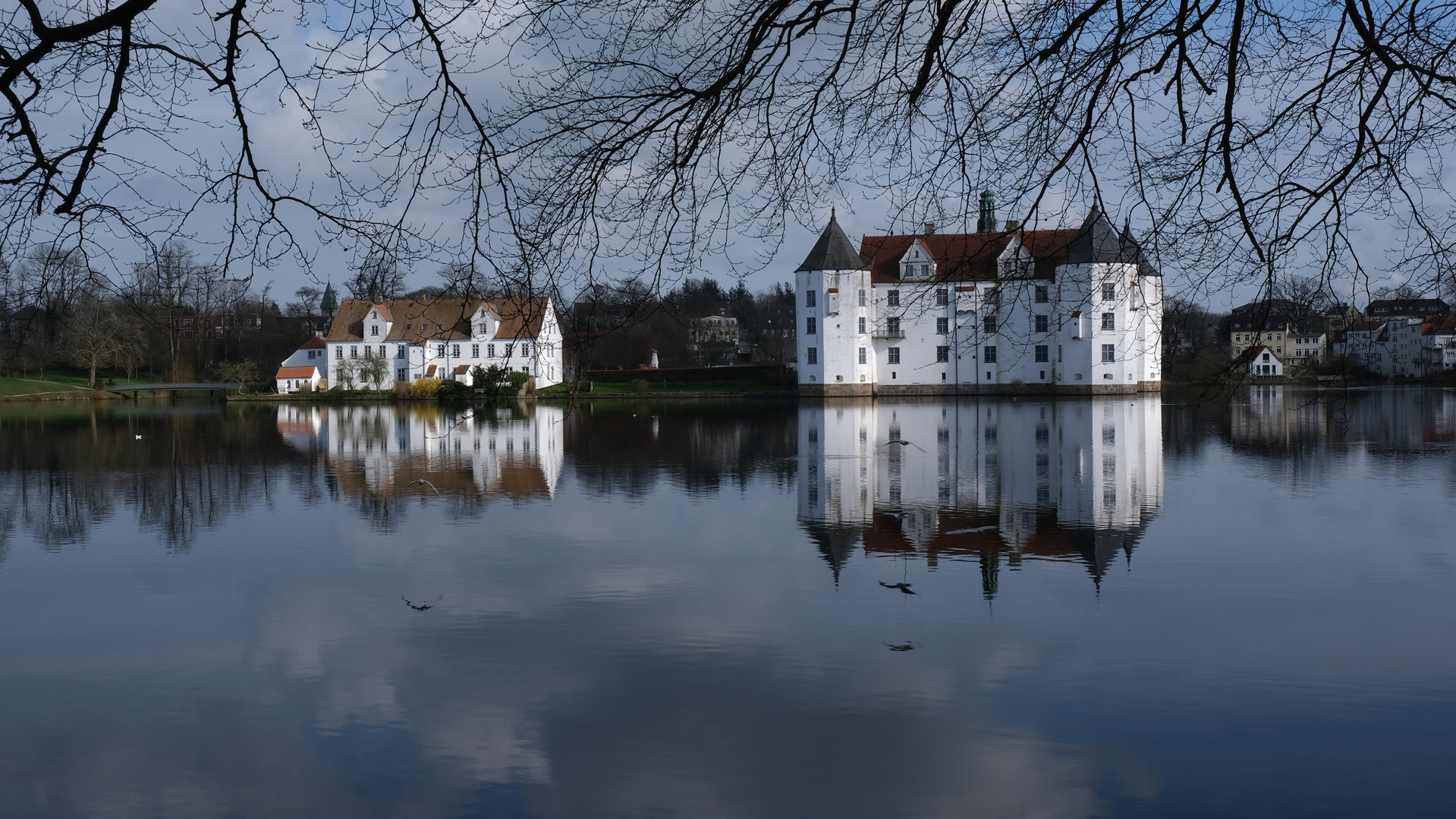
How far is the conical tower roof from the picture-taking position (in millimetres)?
49625

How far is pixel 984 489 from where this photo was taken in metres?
15.7

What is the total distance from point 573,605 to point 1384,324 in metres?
5.86

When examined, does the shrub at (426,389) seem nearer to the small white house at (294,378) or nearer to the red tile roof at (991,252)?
the small white house at (294,378)

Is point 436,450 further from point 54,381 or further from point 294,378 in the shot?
point 54,381

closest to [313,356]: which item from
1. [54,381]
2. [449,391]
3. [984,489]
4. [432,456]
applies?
[54,381]

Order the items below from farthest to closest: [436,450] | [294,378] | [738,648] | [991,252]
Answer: [294,378]
[436,450]
[738,648]
[991,252]

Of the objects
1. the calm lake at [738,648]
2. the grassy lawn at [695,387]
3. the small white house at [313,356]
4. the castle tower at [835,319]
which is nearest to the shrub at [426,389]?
the grassy lawn at [695,387]

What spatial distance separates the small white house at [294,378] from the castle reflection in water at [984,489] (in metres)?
37.9

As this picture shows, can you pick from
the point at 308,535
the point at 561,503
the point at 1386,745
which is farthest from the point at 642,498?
the point at 1386,745

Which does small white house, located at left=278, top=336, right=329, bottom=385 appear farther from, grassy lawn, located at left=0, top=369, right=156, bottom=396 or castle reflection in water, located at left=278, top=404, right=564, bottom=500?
castle reflection in water, located at left=278, top=404, right=564, bottom=500

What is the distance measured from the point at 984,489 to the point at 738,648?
28.9ft

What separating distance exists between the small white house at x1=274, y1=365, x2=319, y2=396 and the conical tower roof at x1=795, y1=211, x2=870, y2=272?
27142 millimetres

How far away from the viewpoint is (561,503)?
49.2 ft

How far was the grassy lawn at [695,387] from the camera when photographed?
54.0 meters
